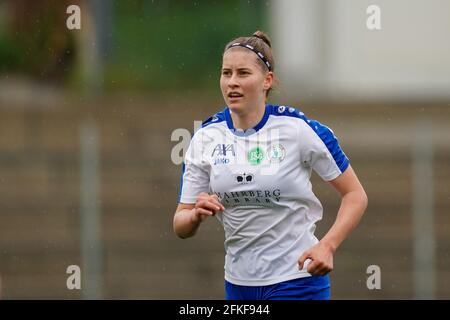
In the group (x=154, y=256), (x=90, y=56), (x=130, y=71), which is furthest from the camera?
(x=130, y=71)

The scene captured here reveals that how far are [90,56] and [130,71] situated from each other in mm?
1087

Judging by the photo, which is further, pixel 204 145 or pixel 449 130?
pixel 449 130

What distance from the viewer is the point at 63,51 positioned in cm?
1300

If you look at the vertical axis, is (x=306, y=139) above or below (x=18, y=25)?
below

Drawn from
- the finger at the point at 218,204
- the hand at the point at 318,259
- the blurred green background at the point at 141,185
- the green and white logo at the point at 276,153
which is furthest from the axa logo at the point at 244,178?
the blurred green background at the point at 141,185

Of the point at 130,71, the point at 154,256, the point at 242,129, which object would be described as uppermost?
the point at 130,71

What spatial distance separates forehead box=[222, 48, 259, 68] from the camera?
6.11m

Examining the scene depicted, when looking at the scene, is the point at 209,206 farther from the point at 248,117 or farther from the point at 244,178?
the point at 248,117

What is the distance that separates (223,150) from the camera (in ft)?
20.4

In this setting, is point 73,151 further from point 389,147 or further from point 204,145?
point 204,145

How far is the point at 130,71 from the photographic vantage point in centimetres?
1388

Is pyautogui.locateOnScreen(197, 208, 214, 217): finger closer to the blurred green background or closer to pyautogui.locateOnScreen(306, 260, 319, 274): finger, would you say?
pyautogui.locateOnScreen(306, 260, 319, 274): finger

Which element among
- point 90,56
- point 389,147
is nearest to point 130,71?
point 90,56

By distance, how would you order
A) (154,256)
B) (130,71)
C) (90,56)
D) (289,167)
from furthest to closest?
(130,71), (90,56), (154,256), (289,167)
